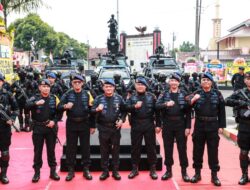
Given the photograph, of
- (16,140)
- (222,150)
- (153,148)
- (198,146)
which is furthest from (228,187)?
(16,140)

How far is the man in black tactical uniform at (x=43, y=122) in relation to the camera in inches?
275

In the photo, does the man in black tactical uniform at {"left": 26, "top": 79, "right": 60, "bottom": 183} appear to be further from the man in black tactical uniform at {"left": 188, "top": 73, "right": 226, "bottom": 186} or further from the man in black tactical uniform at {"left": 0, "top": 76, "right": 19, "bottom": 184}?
the man in black tactical uniform at {"left": 188, "top": 73, "right": 226, "bottom": 186}

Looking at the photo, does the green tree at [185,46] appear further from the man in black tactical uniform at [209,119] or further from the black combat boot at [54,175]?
the black combat boot at [54,175]

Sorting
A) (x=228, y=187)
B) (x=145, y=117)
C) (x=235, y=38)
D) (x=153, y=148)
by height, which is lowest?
(x=228, y=187)

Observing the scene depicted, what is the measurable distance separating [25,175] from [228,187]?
355 cm

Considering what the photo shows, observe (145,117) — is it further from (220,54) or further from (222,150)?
(220,54)

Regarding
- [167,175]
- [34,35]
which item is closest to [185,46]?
[34,35]

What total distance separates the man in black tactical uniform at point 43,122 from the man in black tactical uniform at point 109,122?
2.39ft

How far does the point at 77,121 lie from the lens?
705cm

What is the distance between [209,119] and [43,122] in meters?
2.76

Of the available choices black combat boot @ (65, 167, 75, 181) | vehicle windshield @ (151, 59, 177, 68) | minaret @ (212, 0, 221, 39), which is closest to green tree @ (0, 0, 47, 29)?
vehicle windshield @ (151, 59, 177, 68)

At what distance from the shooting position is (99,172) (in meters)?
7.65

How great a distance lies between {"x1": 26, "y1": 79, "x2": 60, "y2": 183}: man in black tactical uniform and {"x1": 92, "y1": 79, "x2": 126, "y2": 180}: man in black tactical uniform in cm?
73

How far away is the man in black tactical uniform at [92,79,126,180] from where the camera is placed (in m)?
7.07
